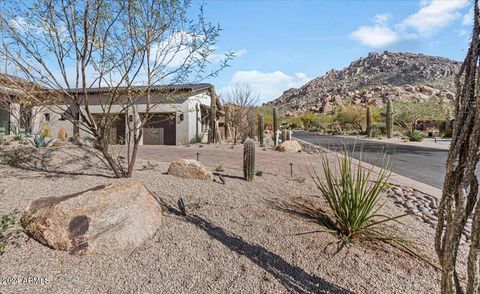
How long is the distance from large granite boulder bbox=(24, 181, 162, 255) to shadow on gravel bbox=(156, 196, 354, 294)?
807 mm

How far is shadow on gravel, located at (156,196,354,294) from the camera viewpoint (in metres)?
2.82

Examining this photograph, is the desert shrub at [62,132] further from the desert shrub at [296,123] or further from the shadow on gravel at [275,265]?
the desert shrub at [296,123]

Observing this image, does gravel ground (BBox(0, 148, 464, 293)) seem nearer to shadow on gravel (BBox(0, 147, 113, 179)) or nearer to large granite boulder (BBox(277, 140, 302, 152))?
shadow on gravel (BBox(0, 147, 113, 179))

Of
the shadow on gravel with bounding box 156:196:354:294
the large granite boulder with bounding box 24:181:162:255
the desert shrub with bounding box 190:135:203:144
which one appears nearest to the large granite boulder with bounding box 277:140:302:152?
the desert shrub with bounding box 190:135:203:144

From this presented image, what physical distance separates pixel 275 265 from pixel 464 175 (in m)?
1.97

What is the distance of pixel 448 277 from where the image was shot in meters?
2.20

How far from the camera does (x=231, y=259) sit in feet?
10.7

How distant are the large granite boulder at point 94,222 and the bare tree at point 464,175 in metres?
3.13

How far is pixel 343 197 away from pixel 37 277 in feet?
11.7

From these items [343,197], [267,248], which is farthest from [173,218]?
[343,197]

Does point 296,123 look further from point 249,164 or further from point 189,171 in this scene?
point 189,171

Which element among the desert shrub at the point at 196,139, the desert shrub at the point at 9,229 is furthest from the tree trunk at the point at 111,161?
the desert shrub at the point at 196,139

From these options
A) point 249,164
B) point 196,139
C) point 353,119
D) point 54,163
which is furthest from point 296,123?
point 54,163

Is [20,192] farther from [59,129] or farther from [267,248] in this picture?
[59,129]
